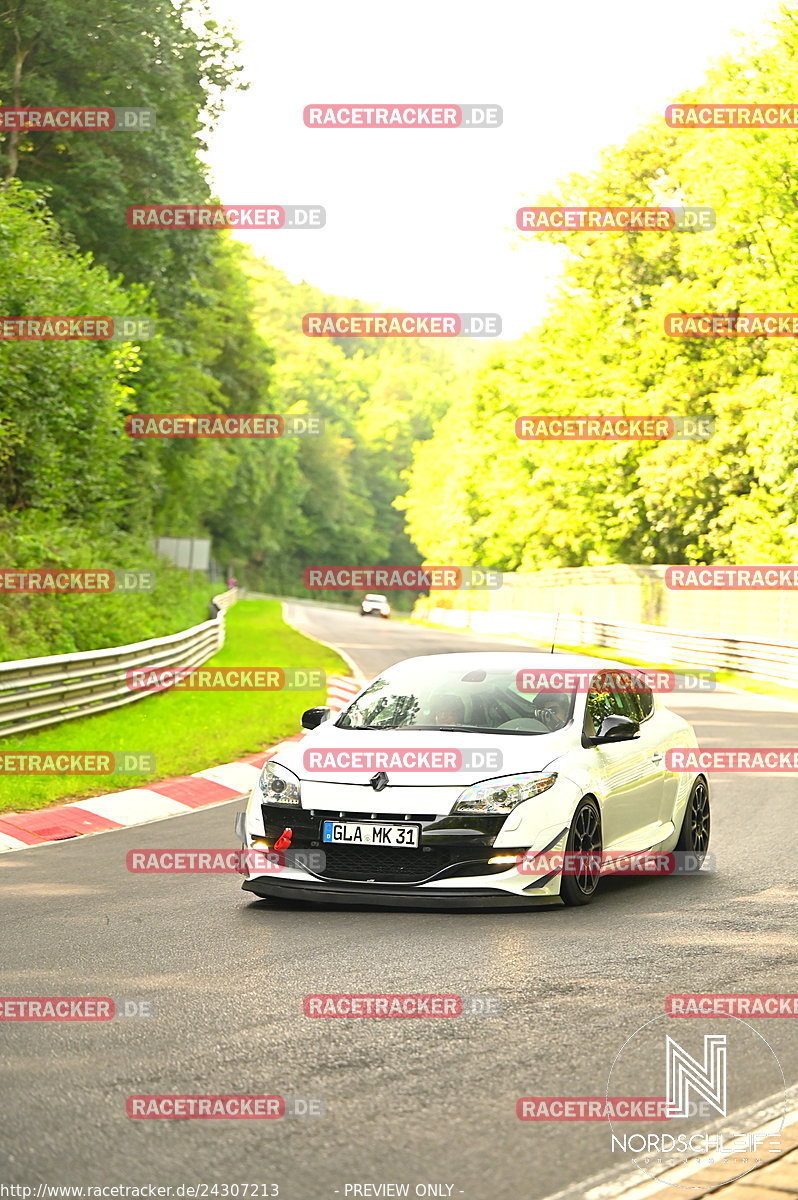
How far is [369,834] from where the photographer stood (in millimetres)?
8773

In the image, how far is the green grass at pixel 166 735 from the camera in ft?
49.5

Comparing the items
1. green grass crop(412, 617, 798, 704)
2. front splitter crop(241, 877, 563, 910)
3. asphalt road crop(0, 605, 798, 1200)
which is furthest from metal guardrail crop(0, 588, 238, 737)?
front splitter crop(241, 877, 563, 910)

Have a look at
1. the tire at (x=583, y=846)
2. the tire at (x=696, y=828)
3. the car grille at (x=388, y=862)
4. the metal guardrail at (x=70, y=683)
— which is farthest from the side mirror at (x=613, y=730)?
the metal guardrail at (x=70, y=683)

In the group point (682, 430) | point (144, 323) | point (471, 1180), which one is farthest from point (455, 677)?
point (682, 430)

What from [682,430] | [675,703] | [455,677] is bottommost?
[675,703]

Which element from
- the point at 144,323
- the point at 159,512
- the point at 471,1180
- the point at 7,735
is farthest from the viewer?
the point at 159,512

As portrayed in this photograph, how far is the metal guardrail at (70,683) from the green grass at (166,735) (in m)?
0.18

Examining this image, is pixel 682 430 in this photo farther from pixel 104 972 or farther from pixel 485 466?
pixel 104 972

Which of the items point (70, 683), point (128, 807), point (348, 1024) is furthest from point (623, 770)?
point (70, 683)

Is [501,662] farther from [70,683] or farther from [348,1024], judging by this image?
[70,683]

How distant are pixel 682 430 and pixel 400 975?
42.6 m

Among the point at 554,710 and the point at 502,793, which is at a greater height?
the point at 554,710

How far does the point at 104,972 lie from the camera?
7445 mm

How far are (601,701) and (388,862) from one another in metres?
2.31
